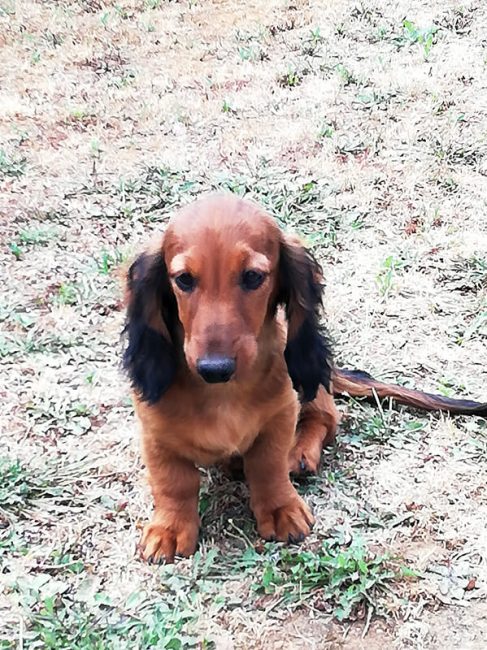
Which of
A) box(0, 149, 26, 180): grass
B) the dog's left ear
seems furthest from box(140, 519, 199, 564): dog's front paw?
box(0, 149, 26, 180): grass

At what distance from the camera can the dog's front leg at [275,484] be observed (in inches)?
98.3

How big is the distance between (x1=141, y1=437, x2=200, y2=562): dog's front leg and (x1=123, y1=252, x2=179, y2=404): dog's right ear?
0.59 ft

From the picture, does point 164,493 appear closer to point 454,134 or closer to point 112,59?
point 454,134

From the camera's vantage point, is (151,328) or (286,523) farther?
(286,523)

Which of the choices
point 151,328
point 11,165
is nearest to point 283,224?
point 11,165

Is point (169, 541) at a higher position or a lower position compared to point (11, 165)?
lower

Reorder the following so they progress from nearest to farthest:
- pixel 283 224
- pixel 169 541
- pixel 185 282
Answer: pixel 185 282
pixel 169 541
pixel 283 224

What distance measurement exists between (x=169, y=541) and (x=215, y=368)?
2.10ft

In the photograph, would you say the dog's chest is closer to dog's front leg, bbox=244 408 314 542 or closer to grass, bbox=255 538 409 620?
dog's front leg, bbox=244 408 314 542

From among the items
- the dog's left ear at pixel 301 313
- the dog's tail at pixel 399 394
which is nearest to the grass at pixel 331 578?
the dog's left ear at pixel 301 313

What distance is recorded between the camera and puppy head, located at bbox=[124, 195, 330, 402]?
215 cm

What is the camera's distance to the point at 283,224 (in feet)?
14.3

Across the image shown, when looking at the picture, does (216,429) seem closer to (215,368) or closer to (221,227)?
(215,368)

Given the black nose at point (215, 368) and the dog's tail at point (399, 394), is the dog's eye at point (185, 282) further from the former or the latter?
the dog's tail at point (399, 394)
